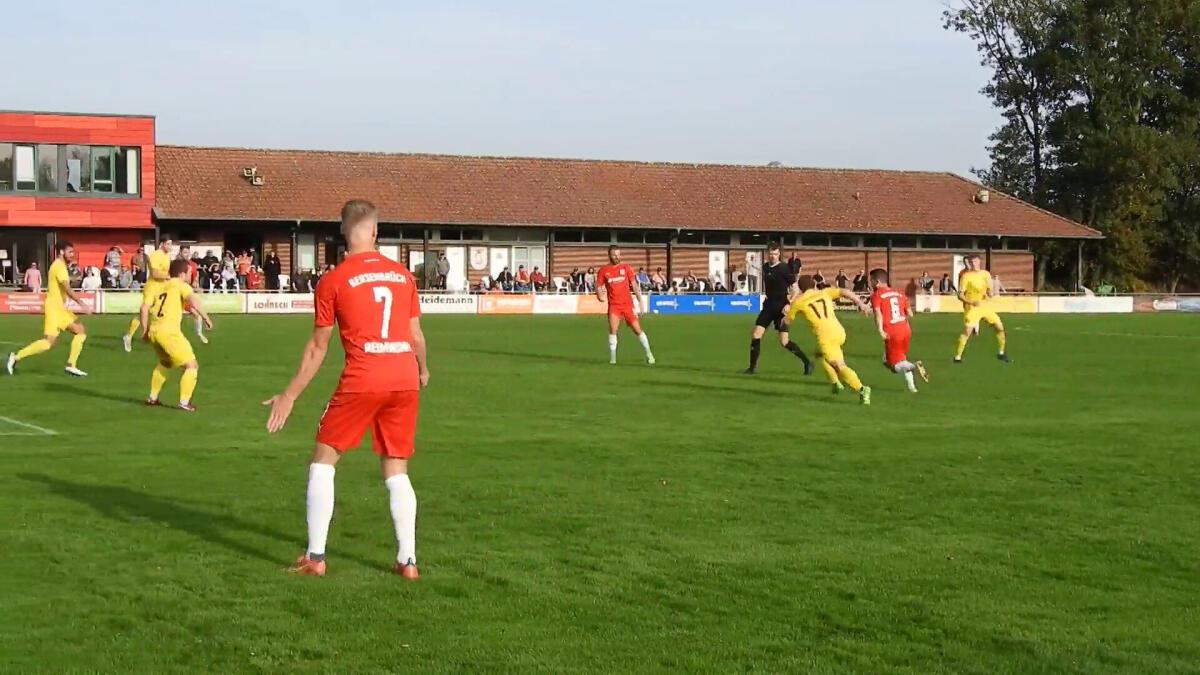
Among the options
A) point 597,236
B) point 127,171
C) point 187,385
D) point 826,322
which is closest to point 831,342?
point 826,322

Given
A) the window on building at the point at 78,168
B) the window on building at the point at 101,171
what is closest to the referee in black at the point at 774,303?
the window on building at the point at 101,171

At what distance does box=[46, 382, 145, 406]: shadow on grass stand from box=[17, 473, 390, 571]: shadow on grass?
6215 mm

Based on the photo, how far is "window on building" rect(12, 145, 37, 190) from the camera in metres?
52.3

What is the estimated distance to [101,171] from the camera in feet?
176

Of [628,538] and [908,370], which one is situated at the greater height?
[908,370]

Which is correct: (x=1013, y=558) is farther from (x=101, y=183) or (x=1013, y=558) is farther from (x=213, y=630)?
(x=101, y=183)

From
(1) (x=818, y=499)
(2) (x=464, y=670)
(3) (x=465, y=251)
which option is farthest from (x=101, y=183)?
(2) (x=464, y=670)

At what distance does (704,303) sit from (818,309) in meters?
34.7

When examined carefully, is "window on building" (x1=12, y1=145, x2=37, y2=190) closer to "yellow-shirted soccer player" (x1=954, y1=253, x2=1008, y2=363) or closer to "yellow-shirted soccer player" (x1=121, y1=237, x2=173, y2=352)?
"yellow-shirted soccer player" (x1=121, y1=237, x2=173, y2=352)

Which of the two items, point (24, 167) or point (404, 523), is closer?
point (404, 523)

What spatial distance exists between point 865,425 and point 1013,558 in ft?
22.3

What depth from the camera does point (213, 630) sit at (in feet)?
21.7

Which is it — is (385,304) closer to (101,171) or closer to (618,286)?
(618,286)

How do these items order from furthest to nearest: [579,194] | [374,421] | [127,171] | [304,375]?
[579,194]
[127,171]
[374,421]
[304,375]
